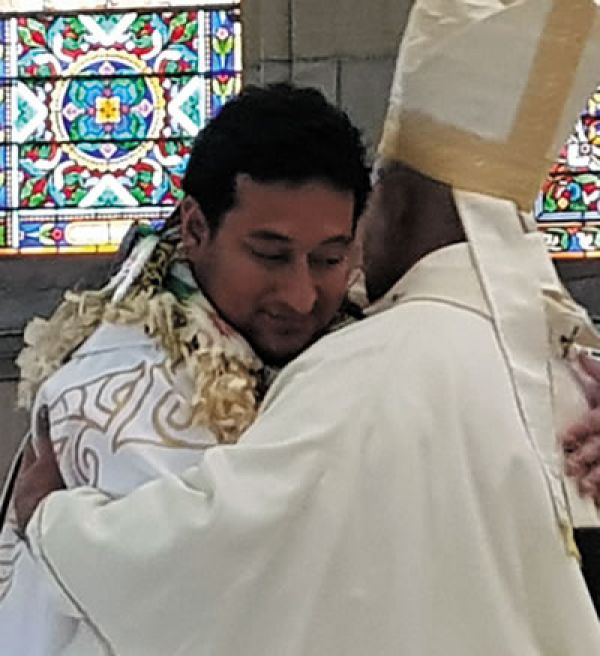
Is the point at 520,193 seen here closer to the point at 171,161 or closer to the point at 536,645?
the point at 536,645

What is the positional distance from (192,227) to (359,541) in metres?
0.49

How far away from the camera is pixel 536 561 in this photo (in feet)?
8.00

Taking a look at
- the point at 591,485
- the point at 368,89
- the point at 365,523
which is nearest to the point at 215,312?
the point at 365,523

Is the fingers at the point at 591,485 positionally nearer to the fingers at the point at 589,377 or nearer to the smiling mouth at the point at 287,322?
the fingers at the point at 589,377

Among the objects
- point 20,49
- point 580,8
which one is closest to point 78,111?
point 20,49

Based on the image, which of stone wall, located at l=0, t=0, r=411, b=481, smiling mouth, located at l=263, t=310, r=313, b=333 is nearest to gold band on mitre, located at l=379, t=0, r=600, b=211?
smiling mouth, located at l=263, t=310, r=313, b=333

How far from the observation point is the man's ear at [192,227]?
8.84ft

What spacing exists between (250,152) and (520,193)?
32 centimetres

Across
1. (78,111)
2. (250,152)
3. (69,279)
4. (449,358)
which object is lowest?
(69,279)

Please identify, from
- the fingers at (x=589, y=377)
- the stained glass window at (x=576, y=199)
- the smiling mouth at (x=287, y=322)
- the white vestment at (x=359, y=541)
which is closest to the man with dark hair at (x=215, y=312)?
the smiling mouth at (x=287, y=322)

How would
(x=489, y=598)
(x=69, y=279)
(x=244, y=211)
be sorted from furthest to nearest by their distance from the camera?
1. (x=69, y=279)
2. (x=244, y=211)
3. (x=489, y=598)

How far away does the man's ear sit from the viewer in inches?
106

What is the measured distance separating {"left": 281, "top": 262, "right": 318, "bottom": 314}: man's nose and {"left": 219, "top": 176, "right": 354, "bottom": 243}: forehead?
1.4 inches

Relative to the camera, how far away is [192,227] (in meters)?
2.71
